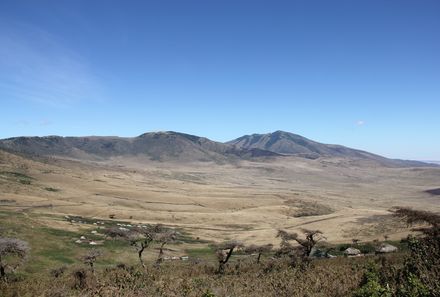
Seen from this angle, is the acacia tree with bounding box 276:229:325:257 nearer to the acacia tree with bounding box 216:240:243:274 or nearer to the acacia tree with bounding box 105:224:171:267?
the acacia tree with bounding box 216:240:243:274

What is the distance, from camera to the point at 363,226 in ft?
268

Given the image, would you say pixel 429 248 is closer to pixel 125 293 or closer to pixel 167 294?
pixel 167 294

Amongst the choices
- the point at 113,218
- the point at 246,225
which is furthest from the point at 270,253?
the point at 113,218

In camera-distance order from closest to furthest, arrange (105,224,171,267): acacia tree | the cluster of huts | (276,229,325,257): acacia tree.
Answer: (276,229,325,257): acacia tree → the cluster of huts → (105,224,171,267): acacia tree

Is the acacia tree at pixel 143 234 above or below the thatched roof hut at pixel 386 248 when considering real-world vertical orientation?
below

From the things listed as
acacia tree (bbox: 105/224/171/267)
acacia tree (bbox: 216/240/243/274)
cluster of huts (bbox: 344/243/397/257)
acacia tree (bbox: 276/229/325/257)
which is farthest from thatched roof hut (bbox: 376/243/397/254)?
acacia tree (bbox: 105/224/171/267)

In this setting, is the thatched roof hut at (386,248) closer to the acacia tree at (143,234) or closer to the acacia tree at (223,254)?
the acacia tree at (223,254)

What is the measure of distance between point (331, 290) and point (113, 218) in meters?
82.7

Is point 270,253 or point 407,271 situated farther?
point 270,253

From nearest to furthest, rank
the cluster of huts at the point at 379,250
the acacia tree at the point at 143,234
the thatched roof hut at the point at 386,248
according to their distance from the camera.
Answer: the cluster of huts at the point at 379,250, the thatched roof hut at the point at 386,248, the acacia tree at the point at 143,234

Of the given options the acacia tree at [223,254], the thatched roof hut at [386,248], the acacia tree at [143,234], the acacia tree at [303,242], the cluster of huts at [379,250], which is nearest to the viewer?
the acacia tree at [223,254]

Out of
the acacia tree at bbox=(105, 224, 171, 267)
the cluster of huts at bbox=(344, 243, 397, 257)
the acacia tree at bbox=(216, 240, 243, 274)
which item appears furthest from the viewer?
the acacia tree at bbox=(105, 224, 171, 267)

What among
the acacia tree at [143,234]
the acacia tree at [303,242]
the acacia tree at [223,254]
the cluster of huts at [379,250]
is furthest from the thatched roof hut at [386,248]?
the acacia tree at [143,234]

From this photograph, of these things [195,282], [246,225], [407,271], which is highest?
[407,271]
